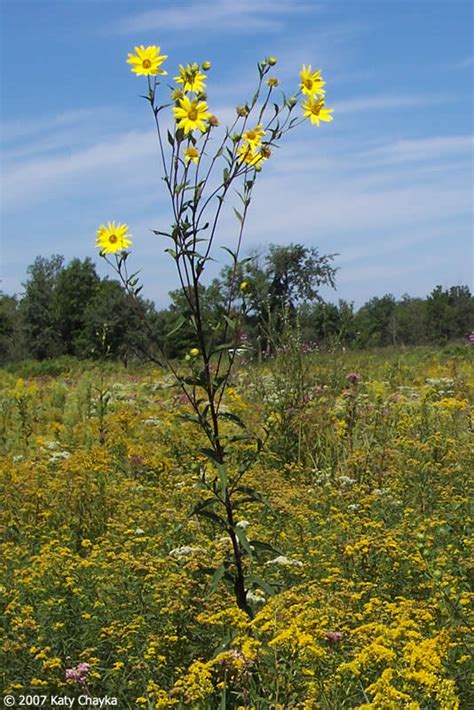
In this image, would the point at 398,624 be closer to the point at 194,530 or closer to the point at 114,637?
the point at 114,637

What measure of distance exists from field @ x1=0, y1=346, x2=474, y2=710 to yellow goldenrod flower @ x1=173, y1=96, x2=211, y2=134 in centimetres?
95

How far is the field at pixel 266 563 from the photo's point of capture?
96.0 inches

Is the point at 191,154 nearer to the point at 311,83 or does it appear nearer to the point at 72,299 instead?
the point at 311,83

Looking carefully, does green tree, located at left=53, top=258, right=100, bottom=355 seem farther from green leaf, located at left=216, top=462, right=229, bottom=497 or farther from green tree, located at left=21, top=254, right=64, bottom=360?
green leaf, located at left=216, top=462, right=229, bottom=497

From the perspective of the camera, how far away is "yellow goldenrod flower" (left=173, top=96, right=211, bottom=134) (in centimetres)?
279

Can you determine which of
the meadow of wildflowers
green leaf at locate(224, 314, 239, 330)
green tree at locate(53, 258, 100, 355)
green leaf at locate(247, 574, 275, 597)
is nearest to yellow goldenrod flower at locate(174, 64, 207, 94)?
the meadow of wildflowers

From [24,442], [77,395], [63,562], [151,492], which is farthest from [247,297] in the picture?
[77,395]

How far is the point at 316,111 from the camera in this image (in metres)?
3.01

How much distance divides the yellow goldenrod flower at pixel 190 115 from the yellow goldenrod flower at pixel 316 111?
0.41 meters

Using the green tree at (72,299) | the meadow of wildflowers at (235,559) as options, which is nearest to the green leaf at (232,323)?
the meadow of wildflowers at (235,559)

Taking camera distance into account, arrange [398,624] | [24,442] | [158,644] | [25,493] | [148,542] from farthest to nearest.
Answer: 1. [24,442]
2. [25,493]
3. [148,542]
4. [158,644]
5. [398,624]

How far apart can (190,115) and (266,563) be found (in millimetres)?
1797

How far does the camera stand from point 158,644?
281 centimetres

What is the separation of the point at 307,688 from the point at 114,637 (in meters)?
0.86
